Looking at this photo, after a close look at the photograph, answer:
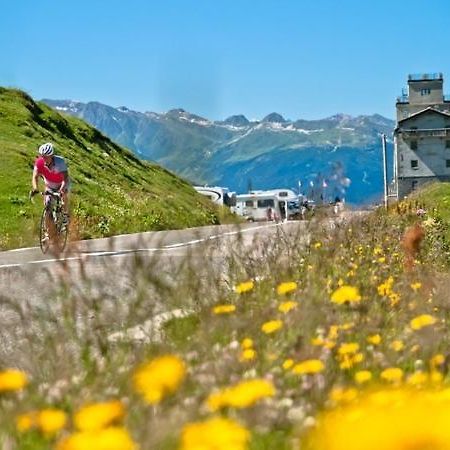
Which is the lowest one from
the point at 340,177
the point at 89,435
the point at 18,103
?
the point at 89,435

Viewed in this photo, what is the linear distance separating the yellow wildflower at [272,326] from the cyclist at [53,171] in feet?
36.6

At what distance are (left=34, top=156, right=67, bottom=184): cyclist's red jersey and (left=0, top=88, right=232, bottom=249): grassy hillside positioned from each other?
994mm

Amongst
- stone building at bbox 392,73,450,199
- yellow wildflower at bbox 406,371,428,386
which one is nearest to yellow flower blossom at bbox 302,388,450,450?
yellow wildflower at bbox 406,371,428,386

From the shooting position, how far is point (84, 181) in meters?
32.2

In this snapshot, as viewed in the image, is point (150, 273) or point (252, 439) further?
point (150, 273)

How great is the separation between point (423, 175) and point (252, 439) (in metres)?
111

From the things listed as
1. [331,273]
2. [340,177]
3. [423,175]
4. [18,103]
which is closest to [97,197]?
[18,103]

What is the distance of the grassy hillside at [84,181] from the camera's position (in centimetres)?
2420

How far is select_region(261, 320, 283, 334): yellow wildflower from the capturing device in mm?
3326

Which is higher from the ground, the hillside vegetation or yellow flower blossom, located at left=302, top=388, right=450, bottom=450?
yellow flower blossom, located at left=302, top=388, right=450, bottom=450

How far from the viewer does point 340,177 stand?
8742mm

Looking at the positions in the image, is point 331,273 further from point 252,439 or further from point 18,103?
point 18,103

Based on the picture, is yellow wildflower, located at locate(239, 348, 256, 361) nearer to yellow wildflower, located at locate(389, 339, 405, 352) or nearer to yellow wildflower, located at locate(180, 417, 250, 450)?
yellow wildflower, located at locate(389, 339, 405, 352)

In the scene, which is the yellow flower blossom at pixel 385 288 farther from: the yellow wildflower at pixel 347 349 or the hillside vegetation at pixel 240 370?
the yellow wildflower at pixel 347 349
